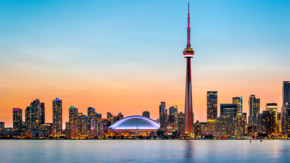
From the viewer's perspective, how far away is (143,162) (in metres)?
75.5

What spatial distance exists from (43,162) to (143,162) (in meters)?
21.0

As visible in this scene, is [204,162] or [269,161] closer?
[204,162]

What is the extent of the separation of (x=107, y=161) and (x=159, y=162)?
1112 cm

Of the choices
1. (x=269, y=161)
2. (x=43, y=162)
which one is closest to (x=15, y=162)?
(x=43, y=162)

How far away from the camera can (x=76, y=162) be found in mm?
75750

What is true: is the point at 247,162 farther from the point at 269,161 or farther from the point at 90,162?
the point at 90,162

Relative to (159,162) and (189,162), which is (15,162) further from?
(189,162)

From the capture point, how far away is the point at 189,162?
245 feet

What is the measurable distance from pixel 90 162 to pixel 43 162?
33.2 ft

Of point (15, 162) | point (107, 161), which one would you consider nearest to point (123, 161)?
point (107, 161)

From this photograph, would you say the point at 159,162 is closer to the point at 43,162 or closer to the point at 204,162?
the point at 204,162

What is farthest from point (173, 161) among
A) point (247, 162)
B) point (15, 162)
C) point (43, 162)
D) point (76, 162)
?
point (15, 162)

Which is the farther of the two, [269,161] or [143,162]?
[269,161]

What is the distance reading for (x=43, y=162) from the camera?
76812 mm
